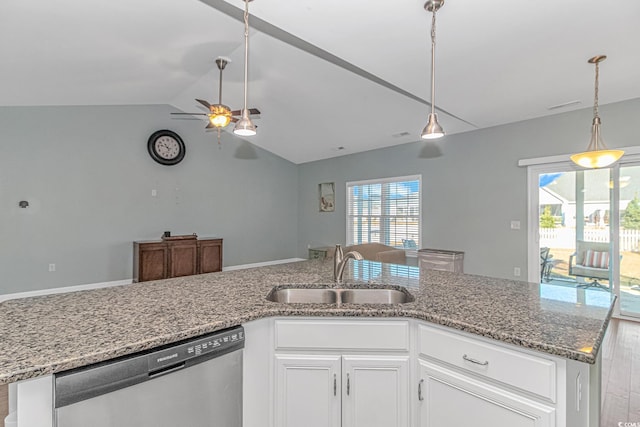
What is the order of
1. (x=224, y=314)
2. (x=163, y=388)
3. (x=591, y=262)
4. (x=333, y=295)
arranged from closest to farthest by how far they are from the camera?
(x=163, y=388)
(x=224, y=314)
(x=333, y=295)
(x=591, y=262)

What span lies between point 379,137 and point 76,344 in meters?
5.58

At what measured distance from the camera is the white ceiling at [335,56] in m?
2.54

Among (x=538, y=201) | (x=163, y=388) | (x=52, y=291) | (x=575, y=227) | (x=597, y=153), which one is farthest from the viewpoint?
(x=52, y=291)

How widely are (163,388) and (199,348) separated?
0.54ft

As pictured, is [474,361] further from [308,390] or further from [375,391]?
[308,390]

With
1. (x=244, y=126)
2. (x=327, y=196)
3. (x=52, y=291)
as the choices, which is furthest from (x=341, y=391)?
(x=327, y=196)

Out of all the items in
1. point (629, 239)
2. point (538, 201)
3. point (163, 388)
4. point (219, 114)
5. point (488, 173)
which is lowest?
point (163, 388)

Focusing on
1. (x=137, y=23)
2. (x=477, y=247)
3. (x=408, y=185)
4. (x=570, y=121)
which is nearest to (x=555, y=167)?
(x=570, y=121)

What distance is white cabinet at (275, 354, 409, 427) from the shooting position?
57.3 inches

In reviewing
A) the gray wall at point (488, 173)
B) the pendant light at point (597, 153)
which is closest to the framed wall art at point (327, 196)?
the gray wall at point (488, 173)

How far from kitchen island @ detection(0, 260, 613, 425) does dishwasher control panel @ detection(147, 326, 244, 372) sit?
0.03 meters

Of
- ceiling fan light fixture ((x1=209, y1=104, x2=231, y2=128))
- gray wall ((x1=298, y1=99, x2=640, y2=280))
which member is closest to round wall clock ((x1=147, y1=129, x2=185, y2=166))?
ceiling fan light fixture ((x1=209, y1=104, x2=231, y2=128))

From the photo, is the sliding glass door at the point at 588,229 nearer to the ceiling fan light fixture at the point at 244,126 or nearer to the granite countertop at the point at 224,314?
the granite countertop at the point at 224,314

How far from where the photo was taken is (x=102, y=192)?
5.57 m
